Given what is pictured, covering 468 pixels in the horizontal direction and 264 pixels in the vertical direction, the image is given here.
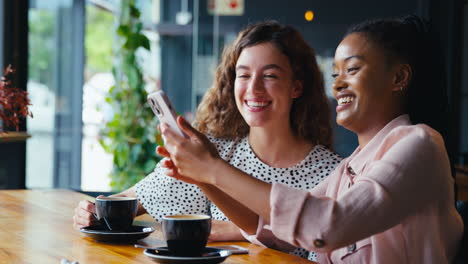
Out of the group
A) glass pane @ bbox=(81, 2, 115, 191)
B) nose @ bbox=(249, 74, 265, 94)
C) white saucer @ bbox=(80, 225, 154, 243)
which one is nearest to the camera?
white saucer @ bbox=(80, 225, 154, 243)

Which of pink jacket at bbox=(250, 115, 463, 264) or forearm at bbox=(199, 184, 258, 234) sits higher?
pink jacket at bbox=(250, 115, 463, 264)

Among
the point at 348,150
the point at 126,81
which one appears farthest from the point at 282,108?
the point at 126,81

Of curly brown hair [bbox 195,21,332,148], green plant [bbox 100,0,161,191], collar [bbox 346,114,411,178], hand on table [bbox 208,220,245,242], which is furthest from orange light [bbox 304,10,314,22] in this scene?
collar [bbox 346,114,411,178]

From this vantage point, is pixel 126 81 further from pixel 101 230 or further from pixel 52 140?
pixel 101 230

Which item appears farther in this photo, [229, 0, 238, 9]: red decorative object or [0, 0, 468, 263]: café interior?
[229, 0, 238, 9]: red decorative object

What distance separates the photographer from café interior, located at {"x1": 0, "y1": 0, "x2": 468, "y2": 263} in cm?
481

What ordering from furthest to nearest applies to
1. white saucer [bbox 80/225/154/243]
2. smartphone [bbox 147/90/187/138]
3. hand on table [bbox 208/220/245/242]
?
hand on table [bbox 208/220/245/242]
white saucer [bbox 80/225/154/243]
smartphone [bbox 147/90/187/138]

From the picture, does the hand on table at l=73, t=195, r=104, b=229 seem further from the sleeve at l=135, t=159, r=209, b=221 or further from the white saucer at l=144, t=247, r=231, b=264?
the sleeve at l=135, t=159, r=209, b=221

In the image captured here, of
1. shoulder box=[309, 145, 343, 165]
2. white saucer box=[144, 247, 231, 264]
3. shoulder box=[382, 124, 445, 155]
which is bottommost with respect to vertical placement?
white saucer box=[144, 247, 231, 264]

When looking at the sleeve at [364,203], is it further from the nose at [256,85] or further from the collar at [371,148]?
the nose at [256,85]

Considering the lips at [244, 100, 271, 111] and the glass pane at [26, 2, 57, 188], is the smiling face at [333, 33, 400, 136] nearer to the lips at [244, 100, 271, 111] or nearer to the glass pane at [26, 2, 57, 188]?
the lips at [244, 100, 271, 111]

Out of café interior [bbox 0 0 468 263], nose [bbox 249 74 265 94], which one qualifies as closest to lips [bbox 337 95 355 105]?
nose [bbox 249 74 265 94]

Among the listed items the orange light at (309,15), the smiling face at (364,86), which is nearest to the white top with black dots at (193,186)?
the smiling face at (364,86)

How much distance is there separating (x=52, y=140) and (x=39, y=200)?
350cm
